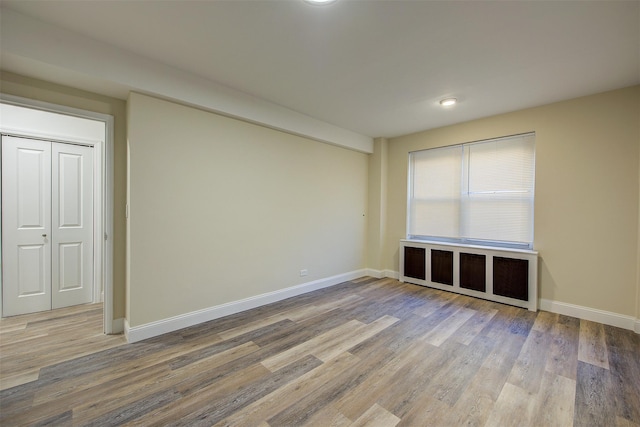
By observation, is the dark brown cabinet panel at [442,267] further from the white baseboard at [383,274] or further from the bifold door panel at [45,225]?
the bifold door panel at [45,225]

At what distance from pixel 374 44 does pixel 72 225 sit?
4.31m

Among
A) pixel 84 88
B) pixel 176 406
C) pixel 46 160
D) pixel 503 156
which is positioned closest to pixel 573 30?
pixel 503 156

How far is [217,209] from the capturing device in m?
3.10

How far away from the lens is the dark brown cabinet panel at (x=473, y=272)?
12.5 feet

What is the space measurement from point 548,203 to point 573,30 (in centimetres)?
214

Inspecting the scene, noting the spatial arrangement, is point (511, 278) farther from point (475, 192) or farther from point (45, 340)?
point (45, 340)

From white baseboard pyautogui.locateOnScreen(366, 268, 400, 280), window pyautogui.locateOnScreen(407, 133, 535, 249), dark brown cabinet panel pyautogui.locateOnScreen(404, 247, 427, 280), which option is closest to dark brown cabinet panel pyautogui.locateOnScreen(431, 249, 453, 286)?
dark brown cabinet panel pyautogui.locateOnScreen(404, 247, 427, 280)

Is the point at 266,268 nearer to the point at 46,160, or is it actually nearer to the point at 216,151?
the point at 216,151

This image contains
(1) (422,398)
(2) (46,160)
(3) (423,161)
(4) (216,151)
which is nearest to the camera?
(1) (422,398)

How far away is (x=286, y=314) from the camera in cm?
323

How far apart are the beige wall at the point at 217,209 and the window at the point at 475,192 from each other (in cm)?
158

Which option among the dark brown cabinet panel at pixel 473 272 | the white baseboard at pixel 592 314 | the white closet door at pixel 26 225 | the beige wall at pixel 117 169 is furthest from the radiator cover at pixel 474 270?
the white closet door at pixel 26 225

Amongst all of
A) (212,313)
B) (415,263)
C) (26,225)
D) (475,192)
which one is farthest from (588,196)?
(26,225)

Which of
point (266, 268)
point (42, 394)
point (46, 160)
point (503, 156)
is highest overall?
point (503, 156)
